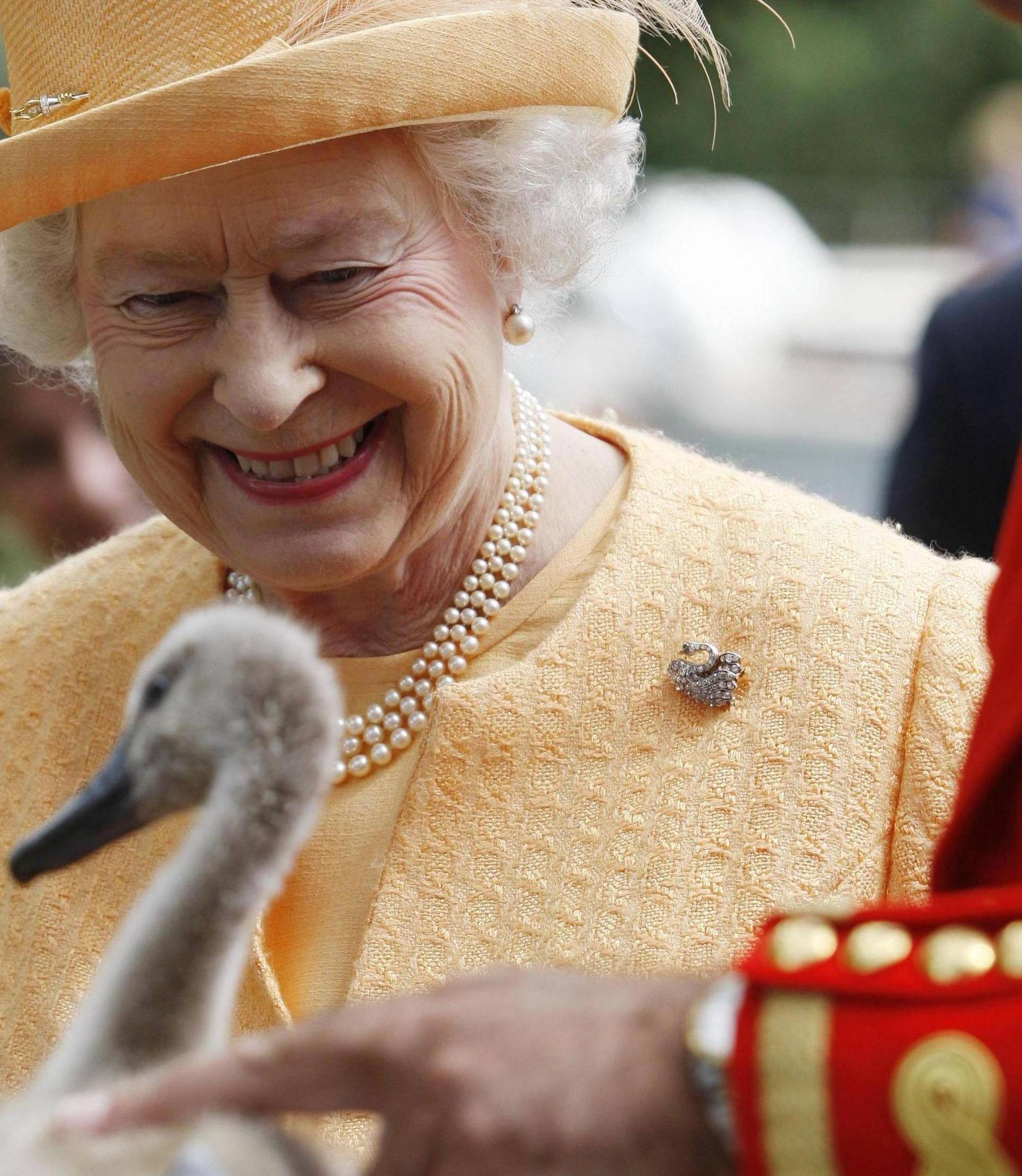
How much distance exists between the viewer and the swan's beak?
1.19 meters

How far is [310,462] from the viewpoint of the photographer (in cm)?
203

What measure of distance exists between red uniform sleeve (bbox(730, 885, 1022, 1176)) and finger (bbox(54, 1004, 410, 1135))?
0.21 metres

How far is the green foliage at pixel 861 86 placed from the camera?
907 inches

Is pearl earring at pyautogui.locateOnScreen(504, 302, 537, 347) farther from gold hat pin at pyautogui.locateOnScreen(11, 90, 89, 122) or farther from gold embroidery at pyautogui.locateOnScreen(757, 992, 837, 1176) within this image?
gold embroidery at pyautogui.locateOnScreen(757, 992, 837, 1176)

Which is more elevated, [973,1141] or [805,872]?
[973,1141]

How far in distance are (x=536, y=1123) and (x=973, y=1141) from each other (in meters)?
0.23

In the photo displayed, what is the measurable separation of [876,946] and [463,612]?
4.45 ft

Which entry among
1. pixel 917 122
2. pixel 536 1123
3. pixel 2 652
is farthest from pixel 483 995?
pixel 917 122

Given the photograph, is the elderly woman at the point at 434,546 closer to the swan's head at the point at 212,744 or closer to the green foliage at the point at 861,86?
the swan's head at the point at 212,744

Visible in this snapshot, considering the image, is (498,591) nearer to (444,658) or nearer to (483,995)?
(444,658)

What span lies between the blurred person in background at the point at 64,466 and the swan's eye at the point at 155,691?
315cm

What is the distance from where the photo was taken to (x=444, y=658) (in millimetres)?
2254

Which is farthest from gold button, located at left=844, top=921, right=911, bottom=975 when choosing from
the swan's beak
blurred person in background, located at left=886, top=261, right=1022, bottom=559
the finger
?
blurred person in background, located at left=886, top=261, right=1022, bottom=559

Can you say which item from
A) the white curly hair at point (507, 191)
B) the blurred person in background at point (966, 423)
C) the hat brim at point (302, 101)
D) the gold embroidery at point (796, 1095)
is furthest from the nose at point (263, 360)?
the blurred person in background at point (966, 423)
